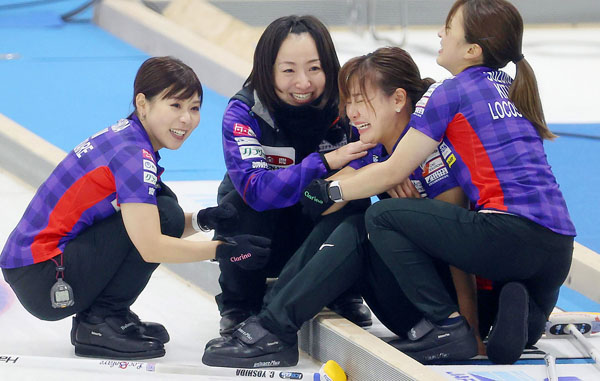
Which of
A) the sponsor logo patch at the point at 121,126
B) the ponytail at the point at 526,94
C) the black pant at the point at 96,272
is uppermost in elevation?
the ponytail at the point at 526,94

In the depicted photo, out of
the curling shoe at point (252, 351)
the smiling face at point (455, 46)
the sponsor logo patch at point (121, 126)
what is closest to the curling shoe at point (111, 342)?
the curling shoe at point (252, 351)

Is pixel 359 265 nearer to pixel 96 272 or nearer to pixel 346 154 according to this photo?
pixel 346 154

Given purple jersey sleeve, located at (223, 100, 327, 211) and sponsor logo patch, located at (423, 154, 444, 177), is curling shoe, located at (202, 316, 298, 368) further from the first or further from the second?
sponsor logo patch, located at (423, 154, 444, 177)

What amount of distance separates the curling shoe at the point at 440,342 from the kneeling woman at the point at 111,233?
464 millimetres

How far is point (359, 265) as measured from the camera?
2443 millimetres

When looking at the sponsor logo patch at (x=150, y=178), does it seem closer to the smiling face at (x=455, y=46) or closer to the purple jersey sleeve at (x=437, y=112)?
the purple jersey sleeve at (x=437, y=112)

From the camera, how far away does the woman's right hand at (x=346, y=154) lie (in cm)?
256

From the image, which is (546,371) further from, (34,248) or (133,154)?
(34,248)

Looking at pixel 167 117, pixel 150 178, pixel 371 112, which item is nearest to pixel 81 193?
pixel 150 178

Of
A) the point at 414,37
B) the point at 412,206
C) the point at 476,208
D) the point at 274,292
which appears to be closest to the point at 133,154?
the point at 274,292

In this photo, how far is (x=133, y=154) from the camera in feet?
8.03

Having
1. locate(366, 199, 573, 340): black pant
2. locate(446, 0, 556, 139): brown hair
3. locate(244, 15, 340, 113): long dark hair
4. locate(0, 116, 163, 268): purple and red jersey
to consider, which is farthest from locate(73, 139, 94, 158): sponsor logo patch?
locate(446, 0, 556, 139): brown hair

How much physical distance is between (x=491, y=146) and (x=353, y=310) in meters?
0.73

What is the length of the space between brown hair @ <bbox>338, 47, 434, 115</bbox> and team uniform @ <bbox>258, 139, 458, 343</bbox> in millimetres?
204
